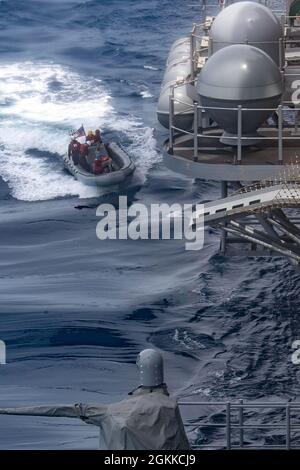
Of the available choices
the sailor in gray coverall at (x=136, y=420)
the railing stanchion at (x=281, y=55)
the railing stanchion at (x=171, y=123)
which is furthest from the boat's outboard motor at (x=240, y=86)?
the sailor in gray coverall at (x=136, y=420)

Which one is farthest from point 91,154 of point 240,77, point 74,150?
point 240,77

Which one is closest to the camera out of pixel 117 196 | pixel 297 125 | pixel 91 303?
pixel 297 125

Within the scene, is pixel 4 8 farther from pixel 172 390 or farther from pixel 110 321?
pixel 172 390

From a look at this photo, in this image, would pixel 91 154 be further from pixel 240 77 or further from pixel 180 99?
pixel 240 77

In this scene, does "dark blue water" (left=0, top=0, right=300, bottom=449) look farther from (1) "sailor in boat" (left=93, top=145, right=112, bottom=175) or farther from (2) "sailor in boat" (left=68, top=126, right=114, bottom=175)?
(1) "sailor in boat" (left=93, top=145, right=112, bottom=175)
